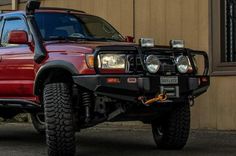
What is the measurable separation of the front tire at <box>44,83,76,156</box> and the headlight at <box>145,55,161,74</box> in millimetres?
1062

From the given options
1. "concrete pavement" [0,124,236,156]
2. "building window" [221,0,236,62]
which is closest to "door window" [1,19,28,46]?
"concrete pavement" [0,124,236,156]

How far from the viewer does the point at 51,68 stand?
7.72m

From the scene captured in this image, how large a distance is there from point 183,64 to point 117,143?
2.43 metres

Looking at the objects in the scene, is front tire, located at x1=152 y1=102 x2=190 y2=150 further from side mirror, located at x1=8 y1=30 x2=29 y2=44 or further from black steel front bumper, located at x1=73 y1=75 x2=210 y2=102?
side mirror, located at x1=8 y1=30 x2=29 y2=44

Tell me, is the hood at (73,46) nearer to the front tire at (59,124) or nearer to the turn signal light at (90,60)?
the turn signal light at (90,60)

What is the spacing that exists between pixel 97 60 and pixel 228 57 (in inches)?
194

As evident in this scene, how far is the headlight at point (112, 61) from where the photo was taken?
24.0ft

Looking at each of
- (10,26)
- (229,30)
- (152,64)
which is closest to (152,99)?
(152,64)

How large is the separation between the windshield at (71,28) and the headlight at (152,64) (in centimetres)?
132

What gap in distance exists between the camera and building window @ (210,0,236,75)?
449 inches

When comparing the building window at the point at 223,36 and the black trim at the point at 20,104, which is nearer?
the black trim at the point at 20,104

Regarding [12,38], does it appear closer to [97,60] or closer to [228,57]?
[97,60]

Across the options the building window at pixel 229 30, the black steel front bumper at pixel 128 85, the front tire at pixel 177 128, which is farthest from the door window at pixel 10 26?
the building window at pixel 229 30

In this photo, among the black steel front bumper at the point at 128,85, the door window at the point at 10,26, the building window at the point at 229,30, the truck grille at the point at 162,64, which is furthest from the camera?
the building window at the point at 229,30
